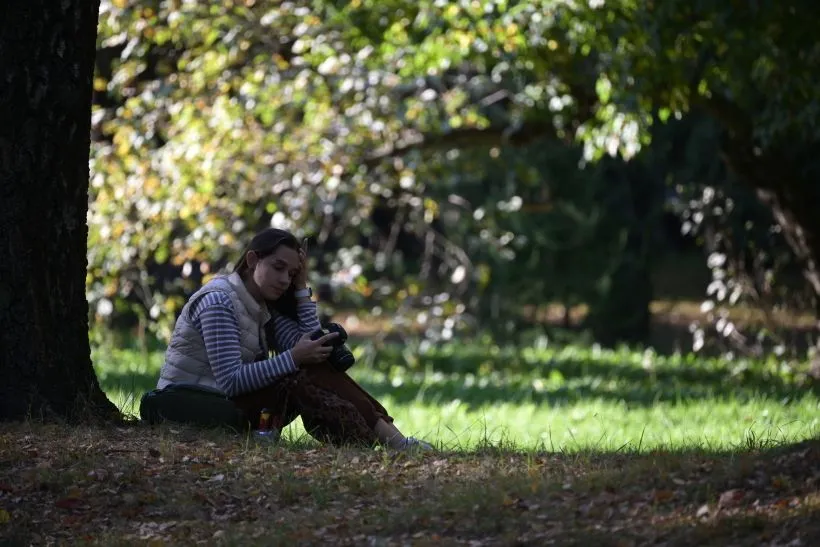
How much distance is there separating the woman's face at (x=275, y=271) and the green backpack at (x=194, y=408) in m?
0.53

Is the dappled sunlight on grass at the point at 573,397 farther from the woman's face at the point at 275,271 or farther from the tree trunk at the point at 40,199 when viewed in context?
the woman's face at the point at 275,271

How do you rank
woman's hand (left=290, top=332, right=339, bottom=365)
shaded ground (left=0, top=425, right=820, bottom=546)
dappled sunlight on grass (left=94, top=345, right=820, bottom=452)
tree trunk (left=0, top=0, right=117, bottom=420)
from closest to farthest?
shaded ground (left=0, top=425, right=820, bottom=546) → woman's hand (left=290, top=332, right=339, bottom=365) → tree trunk (left=0, top=0, right=117, bottom=420) → dappled sunlight on grass (left=94, top=345, right=820, bottom=452)

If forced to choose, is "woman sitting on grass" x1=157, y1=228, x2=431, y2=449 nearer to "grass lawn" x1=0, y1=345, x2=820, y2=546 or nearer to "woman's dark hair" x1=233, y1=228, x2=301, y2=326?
"woman's dark hair" x1=233, y1=228, x2=301, y2=326

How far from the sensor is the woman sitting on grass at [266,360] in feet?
20.5

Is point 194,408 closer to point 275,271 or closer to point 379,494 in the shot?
point 275,271

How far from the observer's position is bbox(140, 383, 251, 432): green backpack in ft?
20.9

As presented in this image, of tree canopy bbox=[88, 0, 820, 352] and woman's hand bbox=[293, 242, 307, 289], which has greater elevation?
tree canopy bbox=[88, 0, 820, 352]

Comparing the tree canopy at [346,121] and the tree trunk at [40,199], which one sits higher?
the tree canopy at [346,121]

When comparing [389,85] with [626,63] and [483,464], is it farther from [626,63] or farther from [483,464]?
[483,464]

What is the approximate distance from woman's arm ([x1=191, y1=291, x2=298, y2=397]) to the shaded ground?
0.26 meters

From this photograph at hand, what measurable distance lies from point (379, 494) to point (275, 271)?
1490mm

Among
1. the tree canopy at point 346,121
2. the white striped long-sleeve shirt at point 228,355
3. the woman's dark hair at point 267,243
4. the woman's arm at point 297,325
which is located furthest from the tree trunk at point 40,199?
the tree canopy at point 346,121

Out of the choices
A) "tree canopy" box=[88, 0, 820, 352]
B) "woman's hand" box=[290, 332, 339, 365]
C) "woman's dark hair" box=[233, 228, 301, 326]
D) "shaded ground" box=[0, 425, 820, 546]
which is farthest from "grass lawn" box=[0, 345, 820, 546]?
"tree canopy" box=[88, 0, 820, 352]

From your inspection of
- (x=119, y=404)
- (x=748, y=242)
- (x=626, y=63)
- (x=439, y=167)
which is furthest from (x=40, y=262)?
(x=748, y=242)
